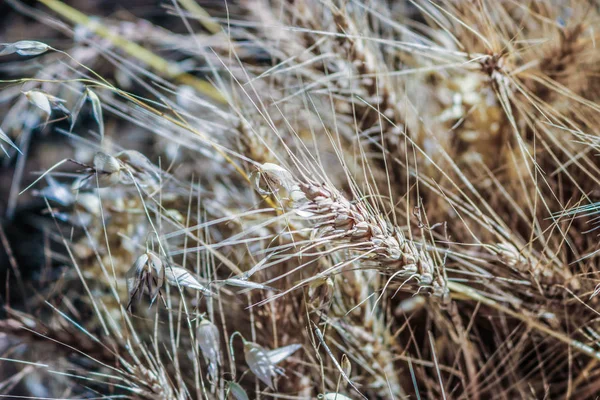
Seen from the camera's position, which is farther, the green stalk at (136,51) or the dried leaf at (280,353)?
the green stalk at (136,51)

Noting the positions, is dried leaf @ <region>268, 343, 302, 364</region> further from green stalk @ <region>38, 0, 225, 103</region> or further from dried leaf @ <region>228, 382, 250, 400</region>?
green stalk @ <region>38, 0, 225, 103</region>

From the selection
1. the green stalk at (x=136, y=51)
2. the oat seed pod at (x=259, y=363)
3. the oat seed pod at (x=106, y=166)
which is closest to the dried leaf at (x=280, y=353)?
the oat seed pod at (x=259, y=363)

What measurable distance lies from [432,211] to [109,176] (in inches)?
9.7

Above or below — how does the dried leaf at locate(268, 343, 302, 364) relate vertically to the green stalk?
below

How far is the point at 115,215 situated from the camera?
0.44 m

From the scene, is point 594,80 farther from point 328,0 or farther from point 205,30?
point 205,30

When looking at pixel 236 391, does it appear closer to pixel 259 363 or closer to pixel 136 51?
pixel 259 363

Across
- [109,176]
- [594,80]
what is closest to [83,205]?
[109,176]

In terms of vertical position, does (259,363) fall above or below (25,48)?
below

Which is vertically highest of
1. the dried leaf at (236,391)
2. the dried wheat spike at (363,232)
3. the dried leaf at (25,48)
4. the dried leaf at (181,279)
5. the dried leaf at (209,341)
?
the dried leaf at (25,48)

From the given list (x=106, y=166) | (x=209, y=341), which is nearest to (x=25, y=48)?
(x=106, y=166)

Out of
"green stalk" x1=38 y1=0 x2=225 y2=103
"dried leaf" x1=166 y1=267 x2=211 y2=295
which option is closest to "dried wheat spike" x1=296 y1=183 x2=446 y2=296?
"dried leaf" x1=166 y1=267 x2=211 y2=295

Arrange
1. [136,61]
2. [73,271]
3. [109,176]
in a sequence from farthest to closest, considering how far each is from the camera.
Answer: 1. [136,61]
2. [73,271]
3. [109,176]

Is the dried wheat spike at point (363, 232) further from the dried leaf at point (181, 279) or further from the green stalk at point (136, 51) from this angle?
the green stalk at point (136, 51)
